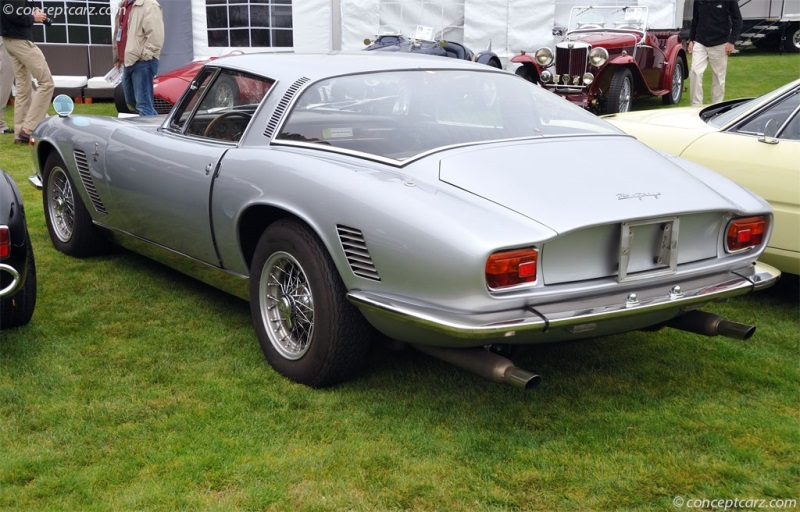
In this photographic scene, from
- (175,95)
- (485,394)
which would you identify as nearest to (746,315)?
(485,394)

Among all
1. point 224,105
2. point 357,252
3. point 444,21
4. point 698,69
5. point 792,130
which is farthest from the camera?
point 444,21

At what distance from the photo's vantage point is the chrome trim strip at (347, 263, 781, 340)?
2807mm

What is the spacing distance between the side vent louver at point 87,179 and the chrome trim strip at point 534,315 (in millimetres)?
2299

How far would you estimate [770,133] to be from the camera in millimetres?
4543

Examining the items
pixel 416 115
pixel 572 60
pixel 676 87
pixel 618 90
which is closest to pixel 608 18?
pixel 676 87

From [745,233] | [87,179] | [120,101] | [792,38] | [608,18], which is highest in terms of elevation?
[608,18]

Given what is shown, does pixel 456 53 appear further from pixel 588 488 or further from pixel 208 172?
pixel 588 488

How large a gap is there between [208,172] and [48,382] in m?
1.10

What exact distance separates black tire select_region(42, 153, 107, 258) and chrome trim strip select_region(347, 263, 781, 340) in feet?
8.68

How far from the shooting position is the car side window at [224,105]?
13.3ft

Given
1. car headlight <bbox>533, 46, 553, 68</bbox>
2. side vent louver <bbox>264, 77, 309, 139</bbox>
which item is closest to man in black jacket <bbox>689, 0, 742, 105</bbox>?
car headlight <bbox>533, 46, 553, 68</bbox>

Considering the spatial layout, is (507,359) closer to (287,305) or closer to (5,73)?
(287,305)

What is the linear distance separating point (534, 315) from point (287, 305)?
1.12 metres

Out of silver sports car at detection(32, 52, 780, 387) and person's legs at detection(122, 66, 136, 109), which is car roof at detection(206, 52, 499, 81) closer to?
silver sports car at detection(32, 52, 780, 387)
